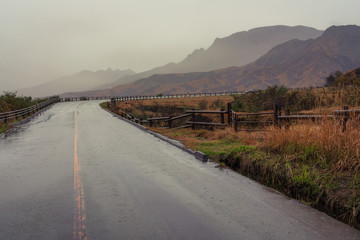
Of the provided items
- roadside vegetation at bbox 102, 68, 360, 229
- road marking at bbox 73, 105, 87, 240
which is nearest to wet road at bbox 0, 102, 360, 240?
road marking at bbox 73, 105, 87, 240

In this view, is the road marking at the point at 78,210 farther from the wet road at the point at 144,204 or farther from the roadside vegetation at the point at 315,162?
the roadside vegetation at the point at 315,162

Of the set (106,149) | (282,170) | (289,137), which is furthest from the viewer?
(106,149)

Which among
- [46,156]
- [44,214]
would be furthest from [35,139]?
[44,214]

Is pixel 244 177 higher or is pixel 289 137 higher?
pixel 289 137

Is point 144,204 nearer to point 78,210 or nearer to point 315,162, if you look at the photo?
point 78,210

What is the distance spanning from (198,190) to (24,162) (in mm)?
6849

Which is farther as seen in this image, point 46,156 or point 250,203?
point 46,156

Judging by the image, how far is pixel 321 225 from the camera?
4711 millimetres

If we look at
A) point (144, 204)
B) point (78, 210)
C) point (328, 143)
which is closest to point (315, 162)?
point (328, 143)

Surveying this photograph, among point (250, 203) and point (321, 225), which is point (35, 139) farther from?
point (321, 225)

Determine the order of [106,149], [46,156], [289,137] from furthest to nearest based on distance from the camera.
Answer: [106,149], [46,156], [289,137]

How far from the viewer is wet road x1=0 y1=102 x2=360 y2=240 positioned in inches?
179

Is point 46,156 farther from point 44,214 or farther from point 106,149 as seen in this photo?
point 44,214

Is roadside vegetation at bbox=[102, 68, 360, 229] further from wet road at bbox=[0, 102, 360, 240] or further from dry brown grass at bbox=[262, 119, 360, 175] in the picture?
wet road at bbox=[0, 102, 360, 240]
